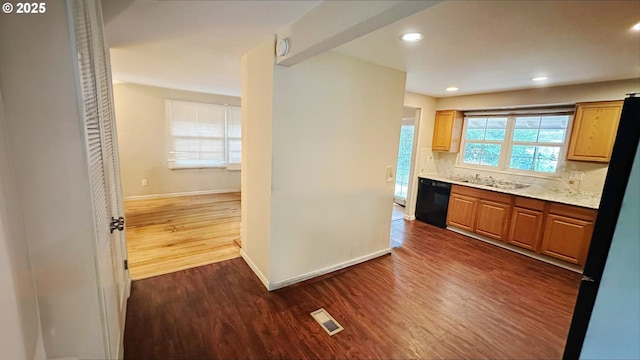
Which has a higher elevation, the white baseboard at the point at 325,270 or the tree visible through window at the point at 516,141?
the tree visible through window at the point at 516,141

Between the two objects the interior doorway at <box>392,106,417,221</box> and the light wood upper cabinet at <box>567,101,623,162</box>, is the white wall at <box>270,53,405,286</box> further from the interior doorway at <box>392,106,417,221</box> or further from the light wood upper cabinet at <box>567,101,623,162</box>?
the light wood upper cabinet at <box>567,101,623,162</box>

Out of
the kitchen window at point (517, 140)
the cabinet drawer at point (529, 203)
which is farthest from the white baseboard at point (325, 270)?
the kitchen window at point (517, 140)

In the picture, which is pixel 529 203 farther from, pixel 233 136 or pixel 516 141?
pixel 233 136

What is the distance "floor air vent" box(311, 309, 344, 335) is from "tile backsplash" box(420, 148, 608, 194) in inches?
125

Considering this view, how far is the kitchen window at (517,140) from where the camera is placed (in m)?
Result: 3.70

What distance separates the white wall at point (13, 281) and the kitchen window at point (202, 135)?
17.4ft

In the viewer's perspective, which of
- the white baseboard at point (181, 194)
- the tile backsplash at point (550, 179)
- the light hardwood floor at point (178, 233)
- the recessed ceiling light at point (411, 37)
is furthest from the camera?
the white baseboard at point (181, 194)

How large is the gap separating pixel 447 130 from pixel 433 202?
4.27ft

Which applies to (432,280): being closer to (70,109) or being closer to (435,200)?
(435,200)

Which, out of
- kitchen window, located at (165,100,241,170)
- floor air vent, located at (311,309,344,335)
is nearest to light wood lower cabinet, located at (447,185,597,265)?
floor air vent, located at (311,309,344,335)

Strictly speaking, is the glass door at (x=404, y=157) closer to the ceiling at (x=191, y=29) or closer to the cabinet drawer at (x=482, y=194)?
the cabinet drawer at (x=482, y=194)

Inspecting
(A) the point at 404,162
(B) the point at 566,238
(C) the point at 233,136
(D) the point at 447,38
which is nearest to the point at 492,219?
(B) the point at 566,238

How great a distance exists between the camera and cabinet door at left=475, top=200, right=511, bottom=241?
372cm

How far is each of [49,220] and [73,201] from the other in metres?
A: 0.09
